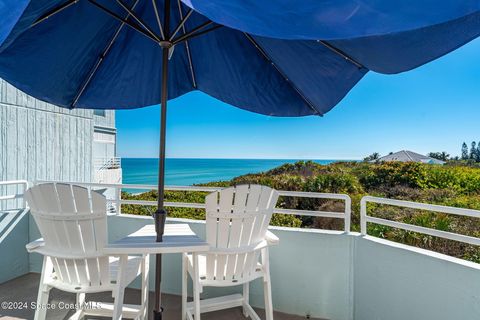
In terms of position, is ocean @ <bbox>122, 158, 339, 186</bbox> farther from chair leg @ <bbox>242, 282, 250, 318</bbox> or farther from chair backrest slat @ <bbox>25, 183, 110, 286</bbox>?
chair backrest slat @ <bbox>25, 183, 110, 286</bbox>

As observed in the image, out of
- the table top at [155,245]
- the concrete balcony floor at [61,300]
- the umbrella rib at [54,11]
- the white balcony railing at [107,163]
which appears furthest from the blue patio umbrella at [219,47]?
the white balcony railing at [107,163]

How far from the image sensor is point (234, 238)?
2.12 m

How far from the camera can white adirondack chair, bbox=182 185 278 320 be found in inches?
82.1

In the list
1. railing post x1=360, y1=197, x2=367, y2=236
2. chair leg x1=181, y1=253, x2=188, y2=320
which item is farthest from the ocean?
chair leg x1=181, y1=253, x2=188, y2=320

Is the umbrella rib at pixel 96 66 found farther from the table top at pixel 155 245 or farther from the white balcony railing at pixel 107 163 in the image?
the white balcony railing at pixel 107 163

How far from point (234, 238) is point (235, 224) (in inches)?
4.3

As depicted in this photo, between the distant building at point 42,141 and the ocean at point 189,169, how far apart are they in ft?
85.6

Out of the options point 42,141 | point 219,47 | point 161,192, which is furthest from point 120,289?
point 42,141

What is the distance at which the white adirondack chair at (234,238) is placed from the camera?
209cm

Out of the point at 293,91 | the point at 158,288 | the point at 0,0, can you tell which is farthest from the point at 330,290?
the point at 0,0

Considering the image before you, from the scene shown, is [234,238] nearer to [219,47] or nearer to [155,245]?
[155,245]

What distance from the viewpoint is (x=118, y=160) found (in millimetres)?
12141

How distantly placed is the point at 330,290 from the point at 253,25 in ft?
8.23

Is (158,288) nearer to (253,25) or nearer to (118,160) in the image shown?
(253,25)
